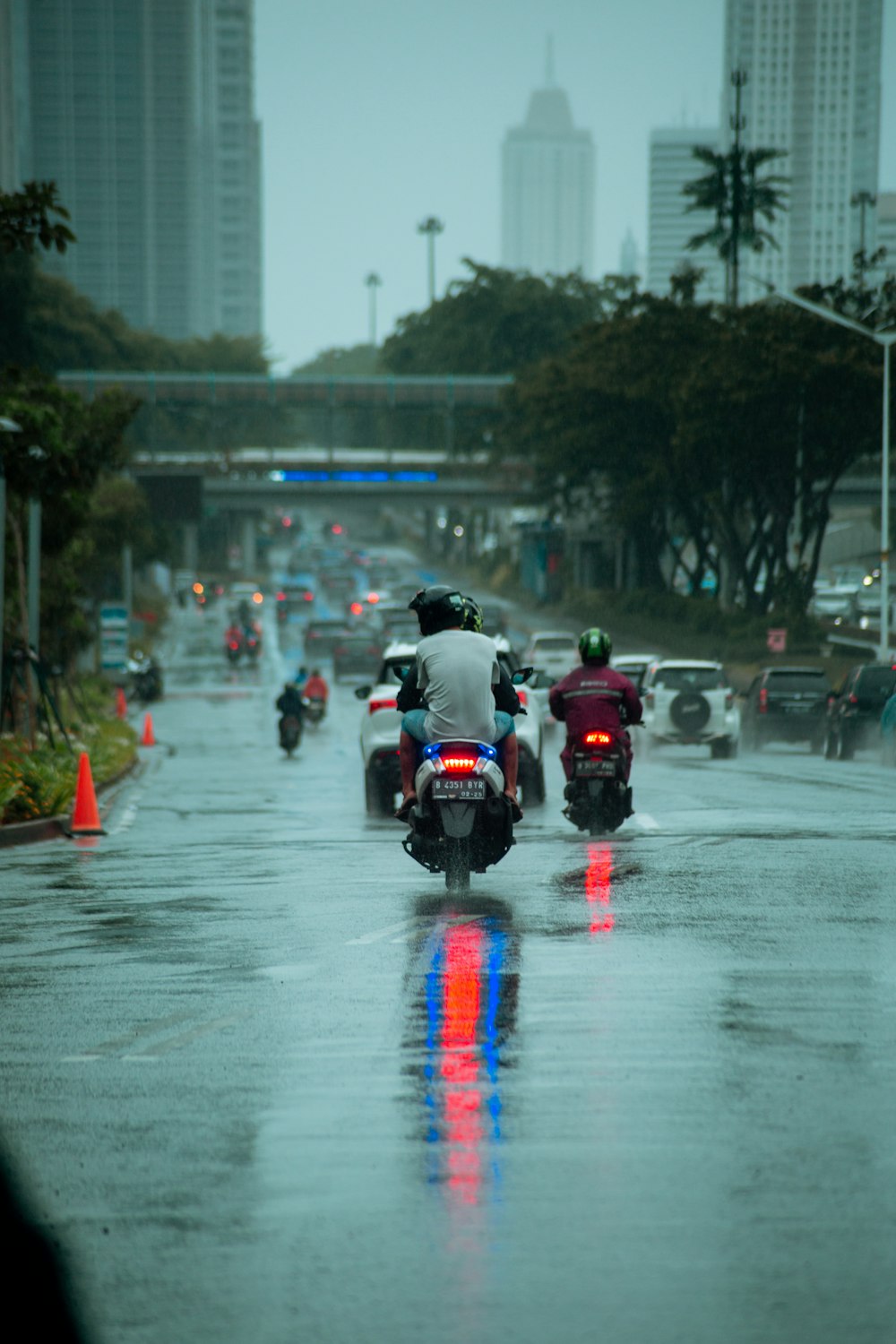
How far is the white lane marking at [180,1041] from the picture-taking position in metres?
7.45

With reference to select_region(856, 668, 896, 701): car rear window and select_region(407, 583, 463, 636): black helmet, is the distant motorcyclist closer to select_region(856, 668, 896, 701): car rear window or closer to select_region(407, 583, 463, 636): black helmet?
select_region(856, 668, 896, 701): car rear window

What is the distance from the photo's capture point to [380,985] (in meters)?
8.88

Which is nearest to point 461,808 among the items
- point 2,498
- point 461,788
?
point 461,788

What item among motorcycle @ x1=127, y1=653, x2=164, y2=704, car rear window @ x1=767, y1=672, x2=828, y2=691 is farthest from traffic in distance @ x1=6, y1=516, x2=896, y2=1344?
motorcycle @ x1=127, y1=653, x2=164, y2=704

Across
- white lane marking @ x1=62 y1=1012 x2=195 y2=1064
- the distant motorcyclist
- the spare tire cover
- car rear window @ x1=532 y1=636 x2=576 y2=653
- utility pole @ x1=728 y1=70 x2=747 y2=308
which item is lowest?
the distant motorcyclist

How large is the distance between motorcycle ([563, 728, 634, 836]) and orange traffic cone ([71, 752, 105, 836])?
533 centimetres

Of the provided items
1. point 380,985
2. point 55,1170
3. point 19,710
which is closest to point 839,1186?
point 55,1170

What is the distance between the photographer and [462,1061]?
23.7 ft

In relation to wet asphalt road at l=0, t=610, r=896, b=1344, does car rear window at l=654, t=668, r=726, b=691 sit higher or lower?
lower

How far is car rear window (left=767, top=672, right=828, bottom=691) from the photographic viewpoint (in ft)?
121

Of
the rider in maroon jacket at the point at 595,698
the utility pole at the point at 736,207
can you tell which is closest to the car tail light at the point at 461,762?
the rider in maroon jacket at the point at 595,698

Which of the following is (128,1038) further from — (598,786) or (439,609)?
(598,786)

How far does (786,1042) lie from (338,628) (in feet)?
252

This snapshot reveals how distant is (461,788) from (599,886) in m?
1.42
